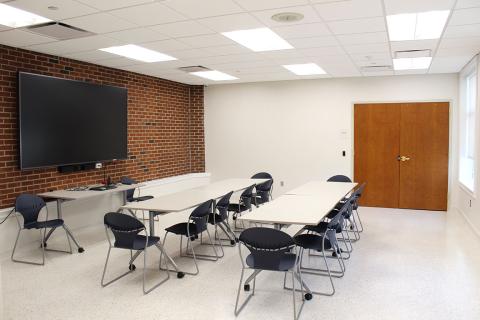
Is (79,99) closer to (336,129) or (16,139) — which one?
(16,139)

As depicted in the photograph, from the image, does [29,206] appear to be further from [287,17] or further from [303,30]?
[303,30]

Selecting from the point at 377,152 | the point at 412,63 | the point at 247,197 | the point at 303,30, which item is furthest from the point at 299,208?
the point at 377,152

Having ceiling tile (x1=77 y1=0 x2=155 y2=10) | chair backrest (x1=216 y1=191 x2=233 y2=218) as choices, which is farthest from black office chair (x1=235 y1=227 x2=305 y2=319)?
ceiling tile (x1=77 y1=0 x2=155 y2=10)

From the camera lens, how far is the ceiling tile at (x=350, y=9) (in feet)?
11.4

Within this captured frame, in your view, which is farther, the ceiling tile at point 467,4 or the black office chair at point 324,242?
the black office chair at point 324,242

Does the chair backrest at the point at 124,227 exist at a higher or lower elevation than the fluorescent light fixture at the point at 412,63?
lower

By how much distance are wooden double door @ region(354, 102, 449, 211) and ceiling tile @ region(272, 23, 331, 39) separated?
153 inches

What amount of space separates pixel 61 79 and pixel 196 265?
10.6ft

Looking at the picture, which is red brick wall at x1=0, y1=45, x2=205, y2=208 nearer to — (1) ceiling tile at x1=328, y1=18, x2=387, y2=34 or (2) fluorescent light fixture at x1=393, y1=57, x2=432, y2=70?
(1) ceiling tile at x1=328, y1=18, x2=387, y2=34

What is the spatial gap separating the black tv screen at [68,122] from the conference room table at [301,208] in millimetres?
3013

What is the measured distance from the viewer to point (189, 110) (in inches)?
357

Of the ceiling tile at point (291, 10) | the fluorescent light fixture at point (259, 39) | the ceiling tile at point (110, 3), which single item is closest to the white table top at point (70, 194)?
the ceiling tile at point (110, 3)

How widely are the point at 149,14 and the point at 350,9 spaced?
184 cm

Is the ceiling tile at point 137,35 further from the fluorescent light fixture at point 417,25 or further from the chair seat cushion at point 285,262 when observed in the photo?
the chair seat cushion at point 285,262
